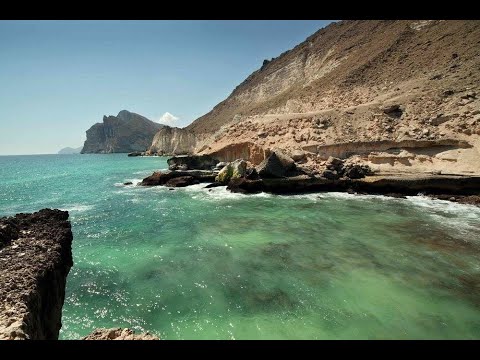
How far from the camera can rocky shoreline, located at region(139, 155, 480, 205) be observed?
23.4m

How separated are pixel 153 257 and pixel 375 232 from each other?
12162 mm

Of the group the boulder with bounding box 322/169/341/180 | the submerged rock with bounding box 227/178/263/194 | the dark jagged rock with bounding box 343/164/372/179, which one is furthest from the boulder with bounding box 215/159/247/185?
the dark jagged rock with bounding box 343/164/372/179

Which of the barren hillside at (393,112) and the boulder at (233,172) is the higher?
the barren hillside at (393,112)

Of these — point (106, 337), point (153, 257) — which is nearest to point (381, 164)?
point (153, 257)

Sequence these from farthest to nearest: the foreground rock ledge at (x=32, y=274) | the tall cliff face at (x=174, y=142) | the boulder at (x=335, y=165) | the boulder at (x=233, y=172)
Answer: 1. the tall cliff face at (x=174, y=142)
2. the boulder at (x=233, y=172)
3. the boulder at (x=335, y=165)
4. the foreground rock ledge at (x=32, y=274)

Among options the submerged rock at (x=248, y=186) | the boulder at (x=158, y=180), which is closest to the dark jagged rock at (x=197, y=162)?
the boulder at (x=158, y=180)

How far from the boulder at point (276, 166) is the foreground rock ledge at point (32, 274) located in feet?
68.1

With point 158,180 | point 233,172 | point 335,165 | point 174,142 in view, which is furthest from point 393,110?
point 174,142

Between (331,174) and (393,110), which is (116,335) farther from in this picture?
(393,110)

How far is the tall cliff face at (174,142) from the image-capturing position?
10531 centimetres

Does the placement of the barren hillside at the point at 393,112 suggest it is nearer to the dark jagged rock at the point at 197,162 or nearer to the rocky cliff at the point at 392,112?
the rocky cliff at the point at 392,112

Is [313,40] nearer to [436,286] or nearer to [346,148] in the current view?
[346,148]

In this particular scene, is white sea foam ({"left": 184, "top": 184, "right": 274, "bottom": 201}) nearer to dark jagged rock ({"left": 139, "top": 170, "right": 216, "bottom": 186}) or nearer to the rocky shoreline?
the rocky shoreline

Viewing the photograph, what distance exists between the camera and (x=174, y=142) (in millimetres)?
110875
